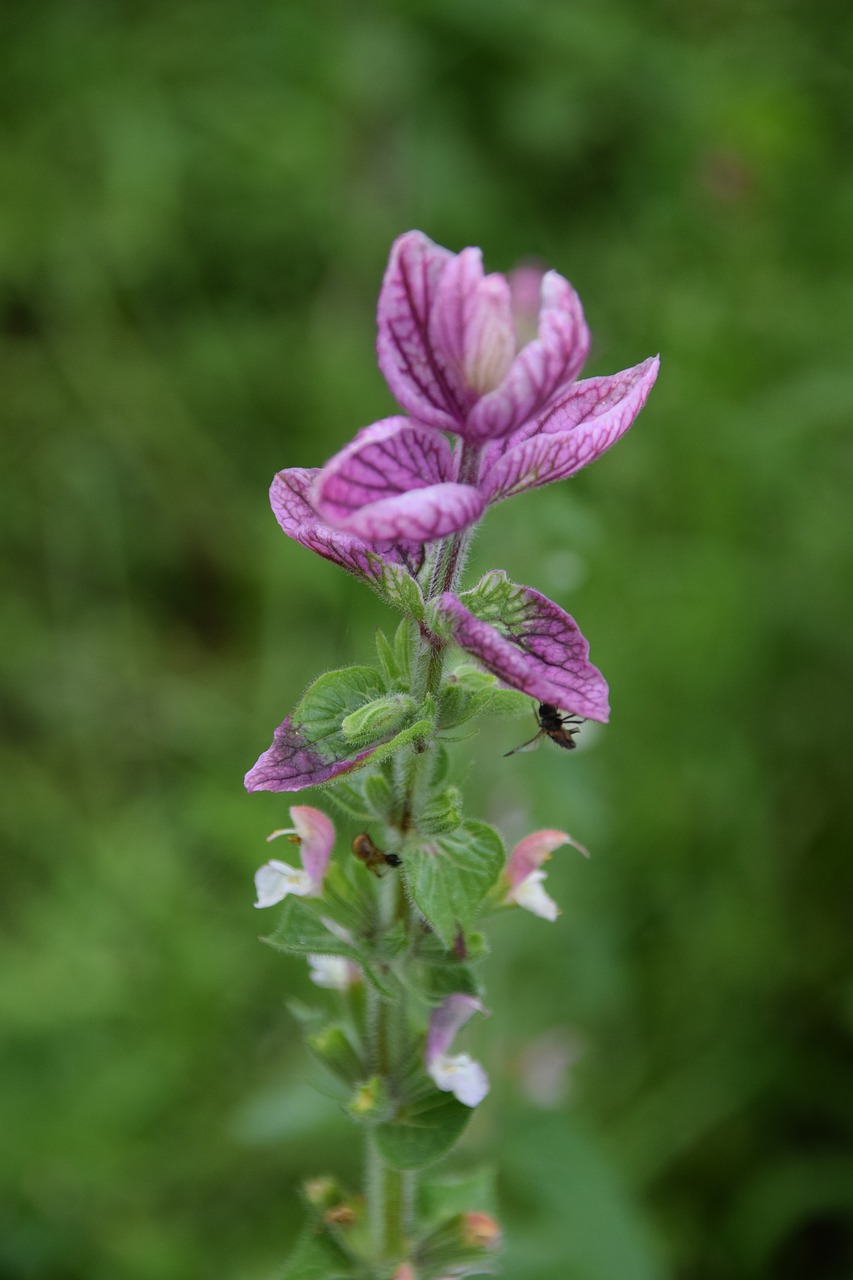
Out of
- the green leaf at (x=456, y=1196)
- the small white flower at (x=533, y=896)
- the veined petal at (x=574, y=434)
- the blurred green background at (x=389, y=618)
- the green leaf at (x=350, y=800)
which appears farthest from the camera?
the blurred green background at (x=389, y=618)

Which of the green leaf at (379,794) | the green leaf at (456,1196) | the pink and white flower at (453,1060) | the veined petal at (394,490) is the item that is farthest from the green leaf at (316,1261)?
the veined petal at (394,490)

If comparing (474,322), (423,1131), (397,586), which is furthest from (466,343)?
(423,1131)

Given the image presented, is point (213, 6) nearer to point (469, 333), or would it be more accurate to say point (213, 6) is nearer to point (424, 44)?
point (424, 44)

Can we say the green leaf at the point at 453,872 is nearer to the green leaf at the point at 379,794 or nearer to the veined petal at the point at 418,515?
the green leaf at the point at 379,794

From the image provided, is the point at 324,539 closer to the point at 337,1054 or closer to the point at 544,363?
the point at 544,363

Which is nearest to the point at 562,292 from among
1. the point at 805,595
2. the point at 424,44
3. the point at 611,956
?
the point at 611,956

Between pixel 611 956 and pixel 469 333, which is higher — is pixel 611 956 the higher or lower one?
the higher one

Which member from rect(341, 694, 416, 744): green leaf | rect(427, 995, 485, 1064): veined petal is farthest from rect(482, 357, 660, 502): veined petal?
rect(427, 995, 485, 1064): veined petal
